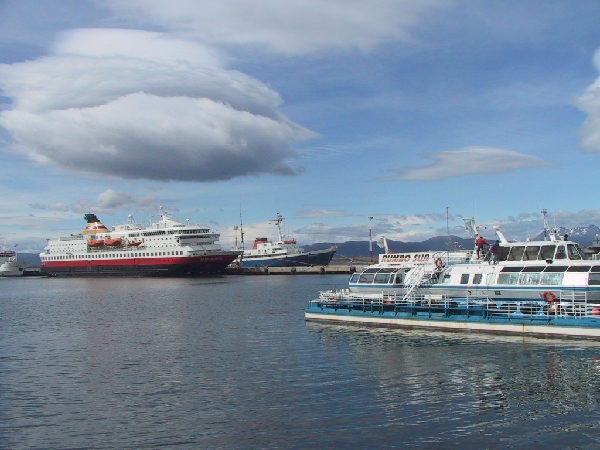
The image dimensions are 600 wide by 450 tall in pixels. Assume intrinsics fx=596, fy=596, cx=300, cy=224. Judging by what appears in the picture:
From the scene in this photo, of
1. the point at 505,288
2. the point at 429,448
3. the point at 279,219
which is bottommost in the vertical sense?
the point at 429,448

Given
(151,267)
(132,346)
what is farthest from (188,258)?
(132,346)

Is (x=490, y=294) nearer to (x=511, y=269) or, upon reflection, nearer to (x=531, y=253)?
(x=511, y=269)

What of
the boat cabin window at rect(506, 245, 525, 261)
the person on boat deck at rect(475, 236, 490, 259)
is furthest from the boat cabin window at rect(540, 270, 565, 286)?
the person on boat deck at rect(475, 236, 490, 259)

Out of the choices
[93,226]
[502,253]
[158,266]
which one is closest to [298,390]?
[502,253]

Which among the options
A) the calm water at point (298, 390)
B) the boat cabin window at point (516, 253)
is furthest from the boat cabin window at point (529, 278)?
the calm water at point (298, 390)

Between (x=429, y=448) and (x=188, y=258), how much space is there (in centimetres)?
12558

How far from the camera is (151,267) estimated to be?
145 metres

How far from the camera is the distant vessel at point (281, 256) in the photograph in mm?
167125

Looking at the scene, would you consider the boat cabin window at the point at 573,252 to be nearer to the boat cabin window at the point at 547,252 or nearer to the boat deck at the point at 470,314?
the boat cabin window at the point at 547,252

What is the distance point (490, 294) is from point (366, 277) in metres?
12.0

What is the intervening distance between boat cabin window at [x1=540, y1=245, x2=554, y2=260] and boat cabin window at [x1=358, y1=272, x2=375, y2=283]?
48.2 feet

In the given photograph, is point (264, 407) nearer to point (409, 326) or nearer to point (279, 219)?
point (409, 326)

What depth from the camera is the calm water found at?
1983 cm

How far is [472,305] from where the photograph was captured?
4047 cm
